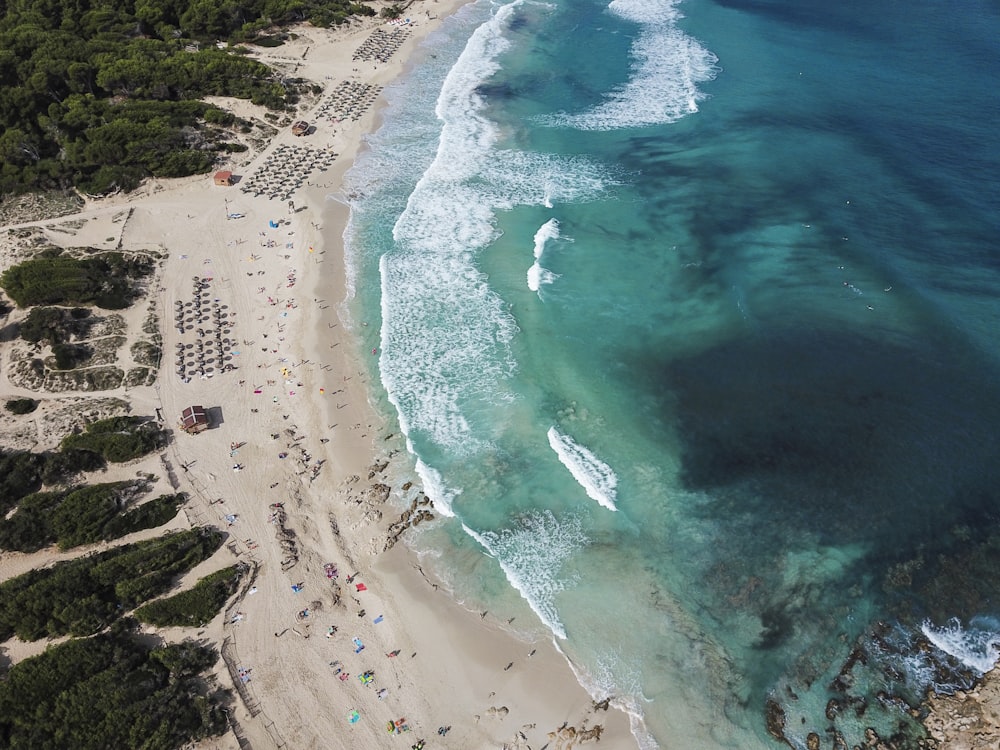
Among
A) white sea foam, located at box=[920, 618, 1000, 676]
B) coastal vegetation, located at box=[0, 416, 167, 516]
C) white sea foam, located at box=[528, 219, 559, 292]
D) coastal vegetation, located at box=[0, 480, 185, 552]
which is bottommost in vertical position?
coastal vegetation, located at box=[0, 480, 185, 552]

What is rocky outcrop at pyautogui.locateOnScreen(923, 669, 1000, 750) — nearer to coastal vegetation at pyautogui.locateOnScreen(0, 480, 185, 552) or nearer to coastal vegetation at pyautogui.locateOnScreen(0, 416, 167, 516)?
coastal vegetation at pyautogui.locateOnScreen(0, 480, 185, 552)

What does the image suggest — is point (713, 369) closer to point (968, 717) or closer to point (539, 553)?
point (539, 553)

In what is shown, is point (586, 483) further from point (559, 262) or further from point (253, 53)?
point (253, 53)

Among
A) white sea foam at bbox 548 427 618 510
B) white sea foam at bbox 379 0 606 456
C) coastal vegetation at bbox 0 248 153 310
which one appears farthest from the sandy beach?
white sea foam at bbox 548 427 618 510

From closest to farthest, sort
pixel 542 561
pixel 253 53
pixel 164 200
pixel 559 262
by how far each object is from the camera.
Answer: pixel 542 561 < pixel 559 262 < pixel 164 200 < pixel 253 53

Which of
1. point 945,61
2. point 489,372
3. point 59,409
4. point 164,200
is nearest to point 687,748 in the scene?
point 489,372
